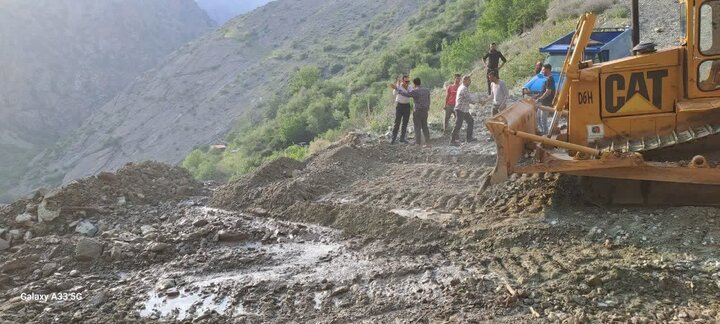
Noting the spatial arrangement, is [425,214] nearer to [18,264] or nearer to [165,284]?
[165,284]

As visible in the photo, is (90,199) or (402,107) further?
(402,107)

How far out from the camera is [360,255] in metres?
6.36

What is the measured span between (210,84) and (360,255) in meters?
60.8

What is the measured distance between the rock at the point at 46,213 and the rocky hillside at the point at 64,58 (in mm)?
54430

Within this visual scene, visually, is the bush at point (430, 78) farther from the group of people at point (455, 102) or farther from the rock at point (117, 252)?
the rock at point (117, 252)

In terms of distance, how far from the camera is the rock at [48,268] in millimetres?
6223

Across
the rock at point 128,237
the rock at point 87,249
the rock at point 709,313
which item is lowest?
the rock at point 709,313

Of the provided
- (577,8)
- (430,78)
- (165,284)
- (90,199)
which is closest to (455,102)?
(90,199)

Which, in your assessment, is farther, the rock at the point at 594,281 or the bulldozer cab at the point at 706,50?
the bulldozer cab at the point at 706,50

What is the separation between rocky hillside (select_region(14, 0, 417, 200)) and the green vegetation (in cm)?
464

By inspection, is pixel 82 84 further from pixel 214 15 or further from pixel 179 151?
Answer: pixel 214 15

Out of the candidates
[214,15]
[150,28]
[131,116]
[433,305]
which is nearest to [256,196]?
[433,305]

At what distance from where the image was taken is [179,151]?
5225 centimetres

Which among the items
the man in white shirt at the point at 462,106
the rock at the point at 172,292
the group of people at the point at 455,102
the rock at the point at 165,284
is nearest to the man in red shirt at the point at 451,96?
the group of people at the point at 455,102
